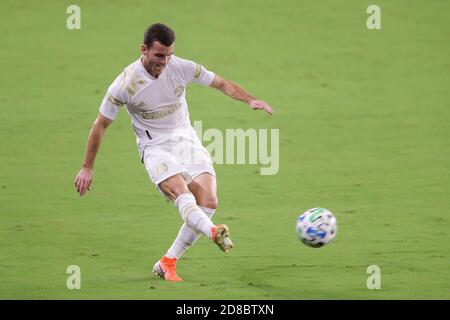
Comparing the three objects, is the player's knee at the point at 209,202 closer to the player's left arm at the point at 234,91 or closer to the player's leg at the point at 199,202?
the player's leg at the point at 199,202

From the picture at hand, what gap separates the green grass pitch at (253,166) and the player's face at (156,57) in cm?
215

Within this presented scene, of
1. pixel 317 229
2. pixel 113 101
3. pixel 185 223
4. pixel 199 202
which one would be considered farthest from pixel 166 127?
pixel 317 229

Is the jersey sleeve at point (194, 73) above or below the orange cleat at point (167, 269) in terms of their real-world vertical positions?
above

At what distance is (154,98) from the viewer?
33.2ft

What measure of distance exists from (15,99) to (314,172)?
7.03 metres

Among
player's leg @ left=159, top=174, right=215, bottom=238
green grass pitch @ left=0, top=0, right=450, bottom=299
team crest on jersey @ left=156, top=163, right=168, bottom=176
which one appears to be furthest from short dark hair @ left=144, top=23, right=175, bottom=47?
green grass pitch @ left=0, top=0, right=450, bottom=299

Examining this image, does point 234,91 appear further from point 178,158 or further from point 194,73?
point 178,158

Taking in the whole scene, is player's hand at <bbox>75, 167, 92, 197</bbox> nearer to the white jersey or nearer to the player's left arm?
the white jersey

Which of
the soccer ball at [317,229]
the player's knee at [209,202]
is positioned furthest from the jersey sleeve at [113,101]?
the soccer ball at [317,229]

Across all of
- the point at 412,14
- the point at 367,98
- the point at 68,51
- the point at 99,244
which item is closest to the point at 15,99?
the point at 68,51

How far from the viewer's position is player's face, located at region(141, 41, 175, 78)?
31.9ft

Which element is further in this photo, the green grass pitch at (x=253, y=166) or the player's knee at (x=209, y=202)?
the green grass pitch at (x=253, y=166)

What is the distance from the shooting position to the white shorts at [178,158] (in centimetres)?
1005

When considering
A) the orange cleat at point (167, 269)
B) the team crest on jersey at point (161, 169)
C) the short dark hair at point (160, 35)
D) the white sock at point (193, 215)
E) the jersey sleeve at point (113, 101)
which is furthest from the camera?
the orange cleat at point (167, 269)
